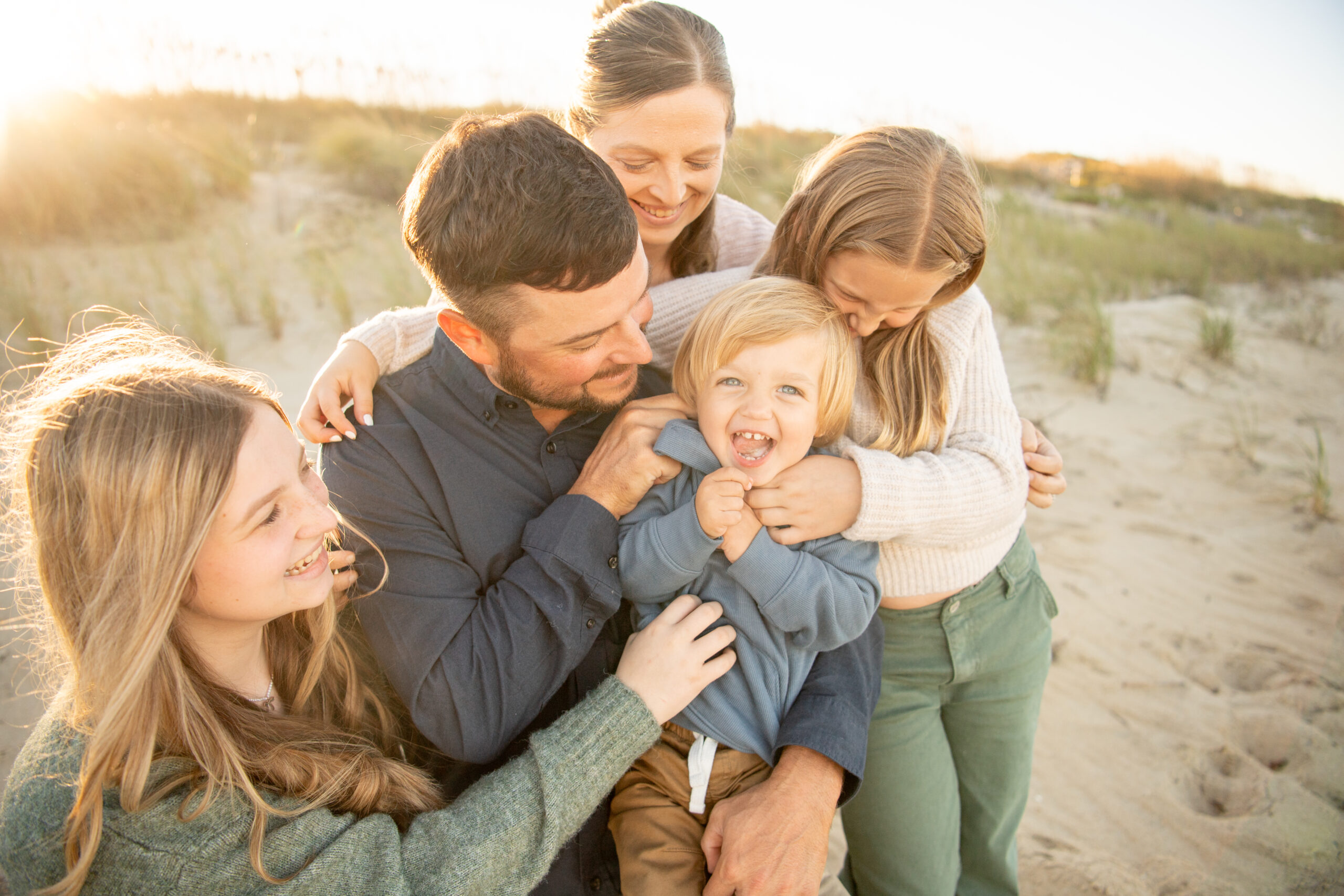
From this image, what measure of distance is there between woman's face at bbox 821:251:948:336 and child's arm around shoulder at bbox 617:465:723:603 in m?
0.69

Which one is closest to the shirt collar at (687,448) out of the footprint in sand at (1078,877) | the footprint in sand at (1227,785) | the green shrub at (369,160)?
the footprint in sand at (1078,877)

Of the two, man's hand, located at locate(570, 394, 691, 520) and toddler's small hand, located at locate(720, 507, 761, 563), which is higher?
man's hand, located at locate(570, 394, 691, 520)

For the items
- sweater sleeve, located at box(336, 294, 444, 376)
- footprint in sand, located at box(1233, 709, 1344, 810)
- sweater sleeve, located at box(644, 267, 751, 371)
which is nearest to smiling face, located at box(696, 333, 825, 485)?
sweater sleeve, located at box(644, 267, 751, 371)

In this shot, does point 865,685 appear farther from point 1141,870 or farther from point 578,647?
point 1141,870

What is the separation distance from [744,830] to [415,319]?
5.60 ft

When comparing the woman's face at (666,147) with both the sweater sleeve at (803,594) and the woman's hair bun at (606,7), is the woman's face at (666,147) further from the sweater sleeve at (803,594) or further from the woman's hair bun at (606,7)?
the sweater sleeve at (803,594)

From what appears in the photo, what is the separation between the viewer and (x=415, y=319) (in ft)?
7.71

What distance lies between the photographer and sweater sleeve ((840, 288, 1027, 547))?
6.55ft

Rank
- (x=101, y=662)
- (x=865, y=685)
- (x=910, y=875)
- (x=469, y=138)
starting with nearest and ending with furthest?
1. (x=101, y=662)
2. (x=469, y=138)
3. (x=865, y=685)
4. (x=910, y=875)

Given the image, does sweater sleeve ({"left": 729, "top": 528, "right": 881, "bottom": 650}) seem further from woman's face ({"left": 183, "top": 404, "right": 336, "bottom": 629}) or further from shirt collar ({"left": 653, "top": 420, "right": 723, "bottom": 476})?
woman's face ({"left": 183, "top": 404, "right": 336, "bottom": 629})

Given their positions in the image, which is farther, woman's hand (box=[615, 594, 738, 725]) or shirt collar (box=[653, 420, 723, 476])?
shirt collar (box=[653, 420, 723, 476])

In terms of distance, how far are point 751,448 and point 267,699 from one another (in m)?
1.33

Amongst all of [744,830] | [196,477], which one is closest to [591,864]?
[744,830]

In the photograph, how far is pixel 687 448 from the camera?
1.97m
